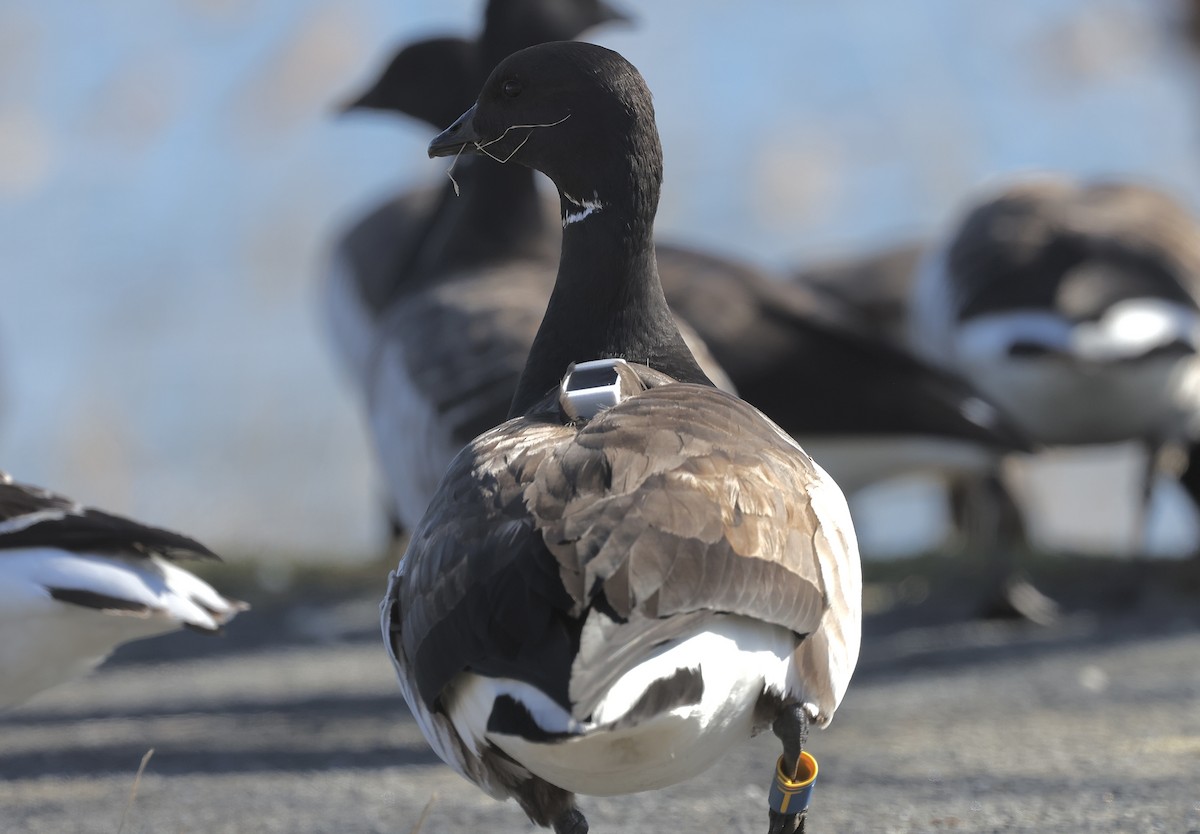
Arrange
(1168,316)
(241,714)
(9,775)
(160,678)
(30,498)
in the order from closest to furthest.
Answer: (30,498) < (9,775) < (241,714) < (160,678) < (1168,316)

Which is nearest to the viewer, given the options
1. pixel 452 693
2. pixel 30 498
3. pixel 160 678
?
pixel 452 693

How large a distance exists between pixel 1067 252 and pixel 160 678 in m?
4.02

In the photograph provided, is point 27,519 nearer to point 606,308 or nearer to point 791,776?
point 606,308

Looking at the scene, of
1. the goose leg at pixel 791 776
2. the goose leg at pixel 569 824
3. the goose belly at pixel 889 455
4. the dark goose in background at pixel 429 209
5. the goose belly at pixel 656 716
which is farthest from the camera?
the dark goose in background at pixel 429 209

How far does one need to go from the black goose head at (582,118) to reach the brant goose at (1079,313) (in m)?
3.51

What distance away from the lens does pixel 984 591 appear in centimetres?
723

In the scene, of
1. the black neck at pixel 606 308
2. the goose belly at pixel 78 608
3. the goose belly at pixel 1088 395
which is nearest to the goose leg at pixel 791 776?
the black neck at pixel 606 308

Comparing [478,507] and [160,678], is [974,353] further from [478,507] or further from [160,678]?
[478,507]

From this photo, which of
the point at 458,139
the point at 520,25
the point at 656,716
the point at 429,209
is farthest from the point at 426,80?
the point at 656,716

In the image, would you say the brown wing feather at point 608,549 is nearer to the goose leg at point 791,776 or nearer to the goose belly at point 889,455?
the goose leg at point 791,776

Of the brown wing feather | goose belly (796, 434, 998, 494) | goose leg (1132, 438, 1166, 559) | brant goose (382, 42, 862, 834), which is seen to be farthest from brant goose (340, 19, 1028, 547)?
the brown wing feather

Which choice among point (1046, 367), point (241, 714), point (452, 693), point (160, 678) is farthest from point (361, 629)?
point (452, 693)

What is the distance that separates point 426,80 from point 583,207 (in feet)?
12.4

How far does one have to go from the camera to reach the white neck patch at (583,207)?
3.48 metres
